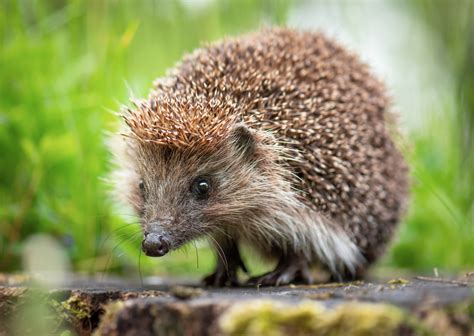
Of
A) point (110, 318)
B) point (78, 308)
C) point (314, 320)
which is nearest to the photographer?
point (314, 320)

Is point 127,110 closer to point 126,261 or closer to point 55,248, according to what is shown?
point 55,248

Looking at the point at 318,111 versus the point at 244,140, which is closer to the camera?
the point at 244,140

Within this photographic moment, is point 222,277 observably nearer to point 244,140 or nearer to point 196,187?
point 196,187

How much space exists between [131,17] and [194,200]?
3551 mm

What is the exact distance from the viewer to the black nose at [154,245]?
352 centimetres

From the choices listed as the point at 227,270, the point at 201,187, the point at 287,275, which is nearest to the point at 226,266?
the point at 227,270

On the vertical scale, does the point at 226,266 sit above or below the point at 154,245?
below

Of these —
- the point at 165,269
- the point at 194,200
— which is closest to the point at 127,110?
the point at 194,200

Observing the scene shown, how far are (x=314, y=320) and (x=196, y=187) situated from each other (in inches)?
68.1

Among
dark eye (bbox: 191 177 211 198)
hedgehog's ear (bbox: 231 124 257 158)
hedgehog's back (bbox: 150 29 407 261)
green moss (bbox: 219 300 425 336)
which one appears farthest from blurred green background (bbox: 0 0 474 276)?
green moss (bbox: 219 300 425 336)

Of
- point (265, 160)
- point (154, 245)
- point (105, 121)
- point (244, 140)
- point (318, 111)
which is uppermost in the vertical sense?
point (105, 121)

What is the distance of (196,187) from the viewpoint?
3.96 m

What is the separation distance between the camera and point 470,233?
19.6 feet

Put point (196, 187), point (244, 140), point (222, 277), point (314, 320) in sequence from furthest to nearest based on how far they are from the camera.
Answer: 1. point (222, 277)
2. point (244, 140)
3. point (196, 187)
4. point (314, 320)
